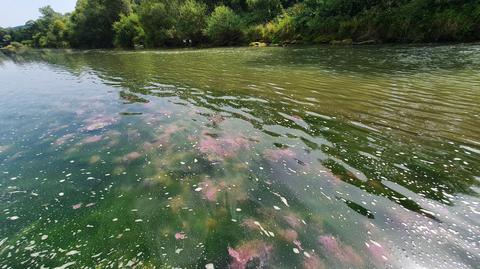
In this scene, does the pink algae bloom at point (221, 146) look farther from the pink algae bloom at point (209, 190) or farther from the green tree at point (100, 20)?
the green tree at point (100, 20)

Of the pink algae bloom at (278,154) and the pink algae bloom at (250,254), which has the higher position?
the pink algae bloom at (278,154)

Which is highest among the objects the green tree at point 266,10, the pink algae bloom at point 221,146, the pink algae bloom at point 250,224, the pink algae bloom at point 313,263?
the green tree at point 266,10

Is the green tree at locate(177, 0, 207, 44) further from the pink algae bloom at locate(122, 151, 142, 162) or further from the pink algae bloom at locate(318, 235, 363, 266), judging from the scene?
the pink algae bloom at locate(318, 235, 363, 266)

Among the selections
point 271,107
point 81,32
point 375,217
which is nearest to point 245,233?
point 375,217

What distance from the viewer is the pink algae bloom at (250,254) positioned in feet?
12.4

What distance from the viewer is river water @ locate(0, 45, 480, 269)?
13.1 feet

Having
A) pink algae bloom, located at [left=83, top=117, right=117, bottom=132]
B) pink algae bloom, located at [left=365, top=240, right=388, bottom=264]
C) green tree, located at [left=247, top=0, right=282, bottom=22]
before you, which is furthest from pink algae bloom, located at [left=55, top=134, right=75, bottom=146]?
green tree, located at [left=247, top=0, right=282, bottom=22]

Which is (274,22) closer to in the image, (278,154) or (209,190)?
(278,154)

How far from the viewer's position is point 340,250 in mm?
3969

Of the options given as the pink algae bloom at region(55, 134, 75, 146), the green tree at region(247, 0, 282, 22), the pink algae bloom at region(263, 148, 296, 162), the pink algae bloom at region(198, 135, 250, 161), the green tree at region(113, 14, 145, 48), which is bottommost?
the pink algae bloom at region(55, 134, 75, 146)

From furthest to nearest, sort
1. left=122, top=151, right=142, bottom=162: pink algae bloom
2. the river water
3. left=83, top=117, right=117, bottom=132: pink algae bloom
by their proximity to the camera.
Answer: left=83, top=117, right=117, bottom=132: pink algae bloom → left=122, top=151, right=142, bottom=162: pink algae bloom → the river water

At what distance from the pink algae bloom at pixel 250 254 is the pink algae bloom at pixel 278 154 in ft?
8.78

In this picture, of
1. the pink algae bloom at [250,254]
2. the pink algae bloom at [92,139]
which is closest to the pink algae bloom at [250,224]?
the pink algae bloom at [250,254]

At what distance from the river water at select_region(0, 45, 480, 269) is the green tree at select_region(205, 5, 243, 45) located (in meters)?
41.0
